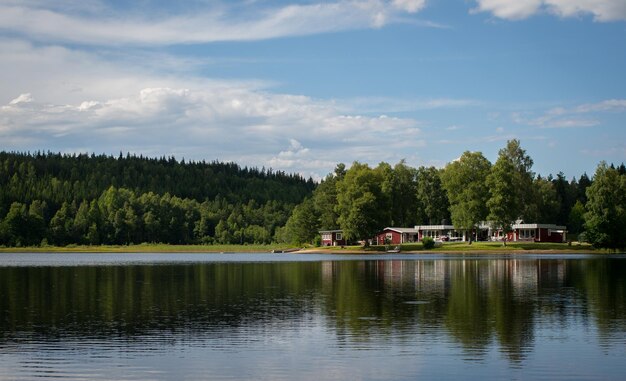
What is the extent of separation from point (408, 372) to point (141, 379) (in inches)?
305

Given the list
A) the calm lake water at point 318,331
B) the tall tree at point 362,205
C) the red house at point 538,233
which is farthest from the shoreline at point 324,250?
the calm lake water at point 318,331

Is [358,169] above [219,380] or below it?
above

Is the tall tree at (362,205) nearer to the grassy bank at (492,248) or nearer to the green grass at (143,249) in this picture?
the grassy bank at (492,248)

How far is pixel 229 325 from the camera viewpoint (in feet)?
107

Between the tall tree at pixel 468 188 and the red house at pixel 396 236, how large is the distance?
47.2ft

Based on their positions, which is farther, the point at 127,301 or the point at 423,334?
the point at 127,301

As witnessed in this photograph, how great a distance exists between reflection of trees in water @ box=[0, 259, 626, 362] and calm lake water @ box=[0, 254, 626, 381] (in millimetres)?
87

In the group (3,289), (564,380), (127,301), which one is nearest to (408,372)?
(564,380)

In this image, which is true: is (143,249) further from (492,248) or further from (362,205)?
(492,248)

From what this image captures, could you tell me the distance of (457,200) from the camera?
132750 mm

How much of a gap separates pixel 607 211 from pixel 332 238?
2210 inches

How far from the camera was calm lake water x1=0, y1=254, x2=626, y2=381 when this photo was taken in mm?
22641

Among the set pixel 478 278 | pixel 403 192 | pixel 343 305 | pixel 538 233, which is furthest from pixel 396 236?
pixel 343 305

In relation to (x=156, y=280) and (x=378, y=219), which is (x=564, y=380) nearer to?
(x=156, y=280)
